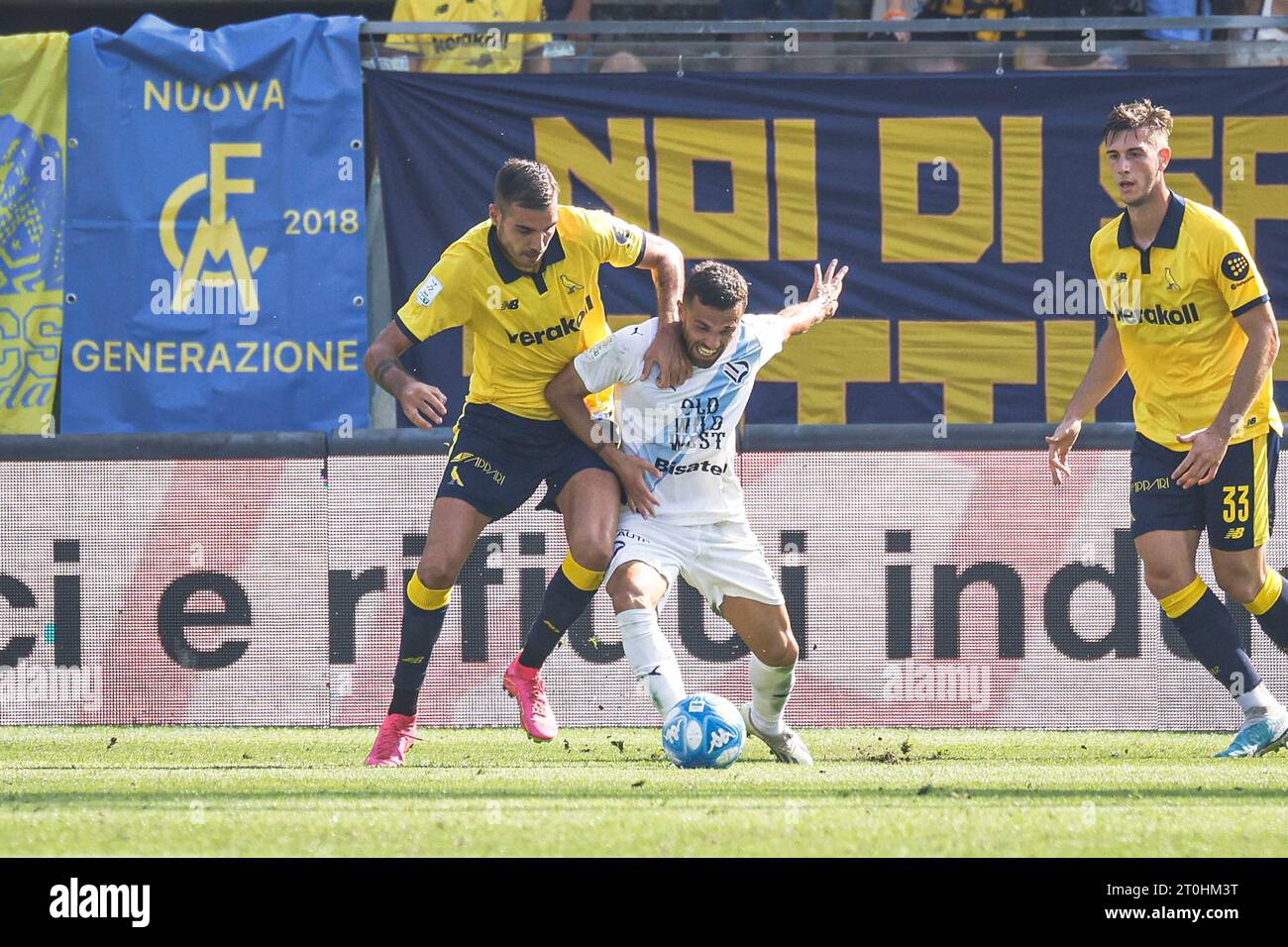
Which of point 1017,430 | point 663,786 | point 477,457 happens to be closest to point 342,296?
point 477,457

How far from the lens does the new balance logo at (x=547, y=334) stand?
6.77 meters

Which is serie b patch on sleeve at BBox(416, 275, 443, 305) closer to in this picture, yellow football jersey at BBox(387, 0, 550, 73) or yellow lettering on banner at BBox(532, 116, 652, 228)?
yellow lettering on banner at BBox(532, 116, 652, 228)

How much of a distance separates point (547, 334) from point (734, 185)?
286 cm

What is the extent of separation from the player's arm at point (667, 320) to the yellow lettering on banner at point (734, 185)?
237 cm

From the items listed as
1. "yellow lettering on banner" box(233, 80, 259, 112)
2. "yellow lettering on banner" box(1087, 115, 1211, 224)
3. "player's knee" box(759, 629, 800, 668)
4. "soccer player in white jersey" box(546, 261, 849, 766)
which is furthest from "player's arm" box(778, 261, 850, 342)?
"yellow lettering on banner" box(233, 80, 259, 112)

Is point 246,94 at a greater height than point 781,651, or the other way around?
point 246,94

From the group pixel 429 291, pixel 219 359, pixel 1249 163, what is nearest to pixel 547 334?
pixel 429 291

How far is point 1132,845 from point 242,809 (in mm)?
2163

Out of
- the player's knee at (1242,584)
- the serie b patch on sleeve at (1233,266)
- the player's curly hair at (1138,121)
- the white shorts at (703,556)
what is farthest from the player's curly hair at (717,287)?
the player's knee at (1242,584)

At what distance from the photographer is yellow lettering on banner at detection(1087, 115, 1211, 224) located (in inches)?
366

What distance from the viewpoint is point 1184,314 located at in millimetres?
6500

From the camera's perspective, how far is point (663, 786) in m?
5.40

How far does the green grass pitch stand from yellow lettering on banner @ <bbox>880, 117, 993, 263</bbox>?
9.05ft

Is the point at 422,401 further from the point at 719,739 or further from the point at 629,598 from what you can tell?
the point at 719,739
